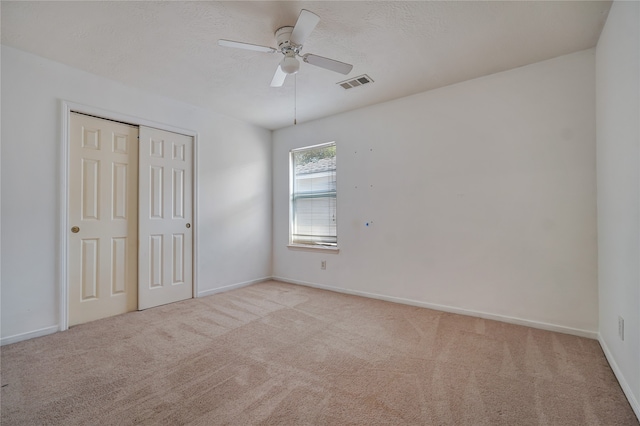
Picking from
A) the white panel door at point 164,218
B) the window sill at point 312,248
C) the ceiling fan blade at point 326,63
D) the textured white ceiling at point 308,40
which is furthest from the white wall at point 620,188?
the white panel door at point 164,218

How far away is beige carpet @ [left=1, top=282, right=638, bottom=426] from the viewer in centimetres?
159

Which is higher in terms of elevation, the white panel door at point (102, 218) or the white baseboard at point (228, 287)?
the white panel door at point (102, 218)

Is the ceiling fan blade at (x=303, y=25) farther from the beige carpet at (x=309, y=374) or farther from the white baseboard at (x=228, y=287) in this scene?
the white baseboard at (x=228, y=287)

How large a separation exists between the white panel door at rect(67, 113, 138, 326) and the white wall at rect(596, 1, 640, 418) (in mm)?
4256

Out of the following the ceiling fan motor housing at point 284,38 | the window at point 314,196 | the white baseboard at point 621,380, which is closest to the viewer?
the white baseboard at point 621,380

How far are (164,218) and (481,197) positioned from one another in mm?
3644

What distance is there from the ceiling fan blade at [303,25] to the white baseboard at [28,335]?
331 centimetres

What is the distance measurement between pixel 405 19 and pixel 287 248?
11.2 ft

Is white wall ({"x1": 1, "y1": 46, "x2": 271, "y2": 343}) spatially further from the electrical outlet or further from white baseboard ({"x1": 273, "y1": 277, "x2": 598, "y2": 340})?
the electrical outlet

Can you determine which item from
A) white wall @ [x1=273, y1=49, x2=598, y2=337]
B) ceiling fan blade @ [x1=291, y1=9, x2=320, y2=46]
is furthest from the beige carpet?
ceiling fan blade @ [x1=291, y1=9, x2=320, y2=46]

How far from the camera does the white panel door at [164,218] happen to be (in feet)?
11.1

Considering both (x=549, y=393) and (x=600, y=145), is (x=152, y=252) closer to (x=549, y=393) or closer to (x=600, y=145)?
(x=549, y=393)

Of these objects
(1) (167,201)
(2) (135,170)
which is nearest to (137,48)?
(2) (135,170)

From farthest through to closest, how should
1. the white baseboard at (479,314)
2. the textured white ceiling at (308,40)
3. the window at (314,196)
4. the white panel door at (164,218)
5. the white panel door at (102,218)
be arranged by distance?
1. the window at (314,196)
2. the white panel door at (164,218)
3. the white panel door at (102,218)
4. the white baseboard at (479,314)
5. the textured white ceiling at (308,40)
